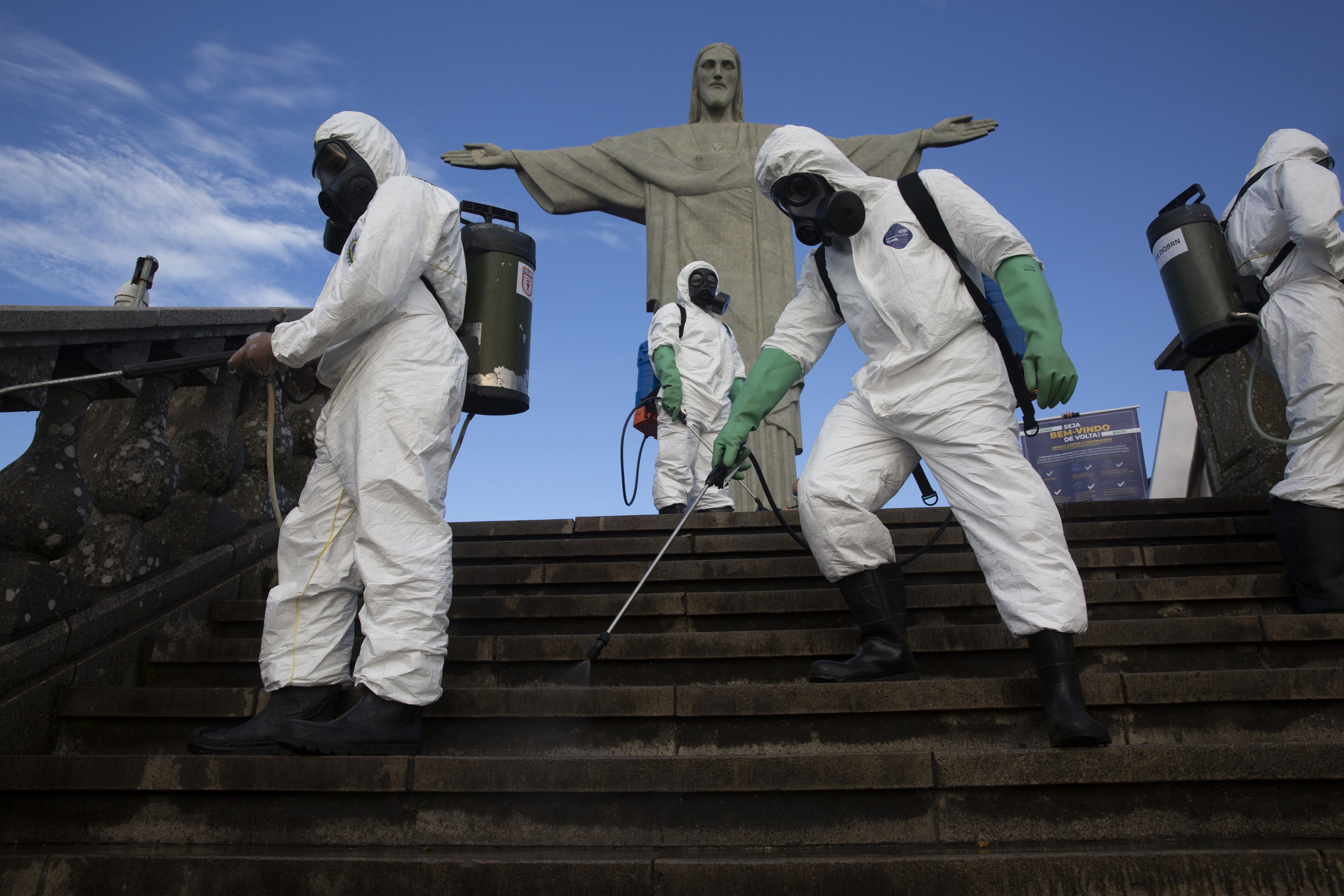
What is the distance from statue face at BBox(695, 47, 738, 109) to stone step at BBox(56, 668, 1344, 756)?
9.36 metres

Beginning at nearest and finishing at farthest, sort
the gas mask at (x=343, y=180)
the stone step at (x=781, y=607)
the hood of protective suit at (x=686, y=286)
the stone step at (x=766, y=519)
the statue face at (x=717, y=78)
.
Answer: the gas mask at (x=343, y=180) → the stone step at (x=781, y=607) → the stone step at (x=766, y=519) → the hood of protective suit at (x=686, y=286) → the statue face at (x=717, y=78)

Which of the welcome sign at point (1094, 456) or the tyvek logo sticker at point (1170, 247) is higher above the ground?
the welcome sign at point (1094, 456)

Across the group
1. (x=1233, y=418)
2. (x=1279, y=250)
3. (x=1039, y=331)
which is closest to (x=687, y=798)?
(x=1039, y=331)

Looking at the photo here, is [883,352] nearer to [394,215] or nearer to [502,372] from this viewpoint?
[502,372]

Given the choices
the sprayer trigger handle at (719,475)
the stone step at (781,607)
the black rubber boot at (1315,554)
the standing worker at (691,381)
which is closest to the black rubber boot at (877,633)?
the stone step at (781,607)

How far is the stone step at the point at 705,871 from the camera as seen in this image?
6.22ft

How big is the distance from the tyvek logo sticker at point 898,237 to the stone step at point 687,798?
1.55 meters

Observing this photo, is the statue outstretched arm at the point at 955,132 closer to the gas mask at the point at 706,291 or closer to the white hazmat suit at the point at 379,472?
the gas mask at the point at 706,291

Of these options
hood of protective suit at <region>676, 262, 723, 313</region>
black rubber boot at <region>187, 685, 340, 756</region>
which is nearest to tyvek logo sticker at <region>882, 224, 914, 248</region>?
black rubber boot at <region>187, 685, 340, 756</region>

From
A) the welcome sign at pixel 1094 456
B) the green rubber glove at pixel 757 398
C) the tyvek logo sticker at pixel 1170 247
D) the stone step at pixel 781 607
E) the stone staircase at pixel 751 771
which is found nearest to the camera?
the stone staircase at pixel 751 771

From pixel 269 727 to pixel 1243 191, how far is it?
4.20 meters

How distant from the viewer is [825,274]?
10.8 ft

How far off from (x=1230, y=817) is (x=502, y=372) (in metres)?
2.49

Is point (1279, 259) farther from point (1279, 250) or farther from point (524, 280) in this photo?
point (524, 280)
